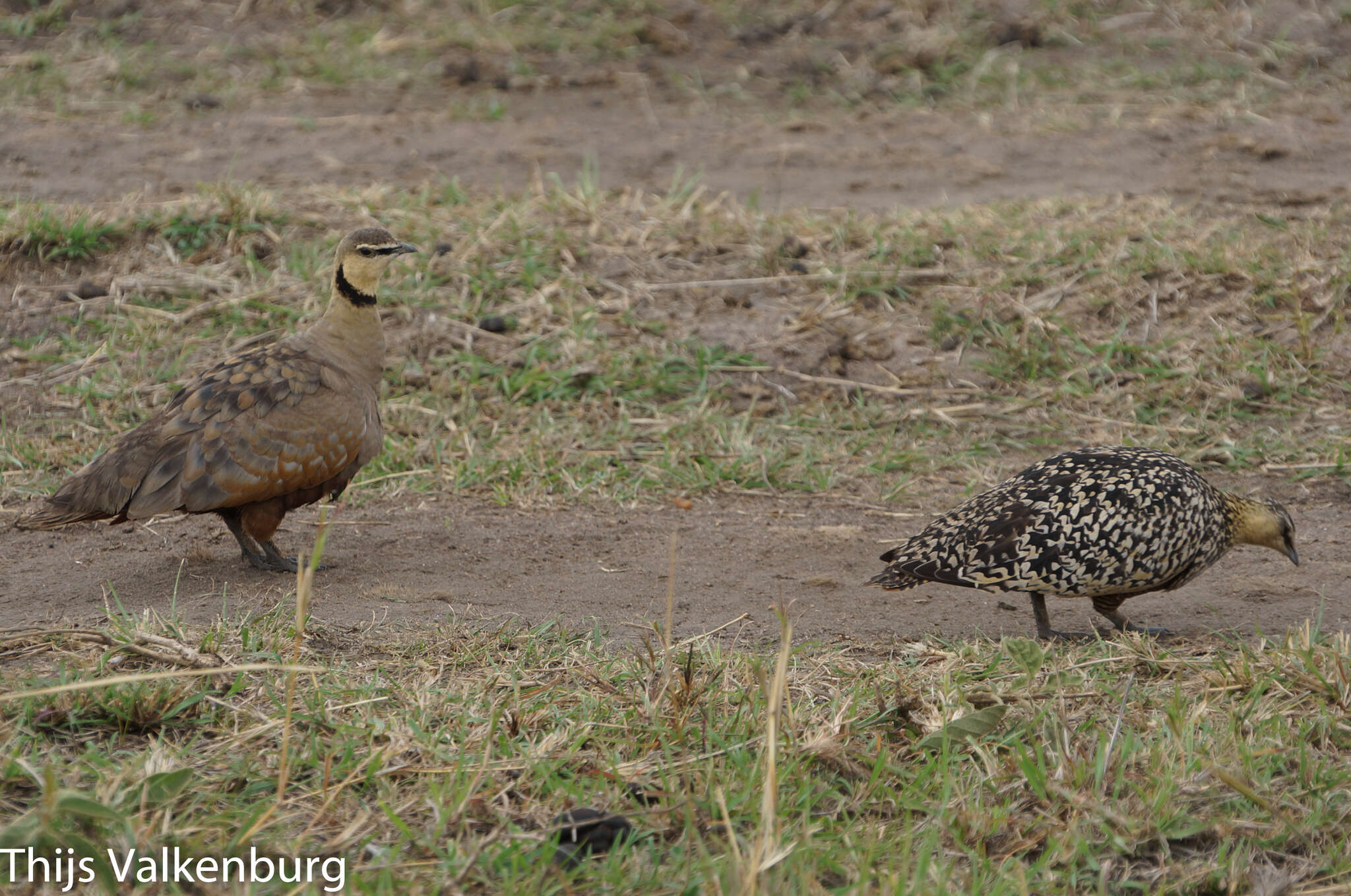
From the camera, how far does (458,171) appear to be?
357 inches

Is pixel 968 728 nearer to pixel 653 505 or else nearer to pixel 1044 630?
pixel 1044 630

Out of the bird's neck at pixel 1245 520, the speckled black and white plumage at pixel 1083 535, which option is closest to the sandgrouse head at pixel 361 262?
the speckled black and white plumage at pixel 1083 535

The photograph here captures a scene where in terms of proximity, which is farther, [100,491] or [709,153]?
[709,153]

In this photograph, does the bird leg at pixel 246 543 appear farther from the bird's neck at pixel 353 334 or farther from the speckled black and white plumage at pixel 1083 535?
the speckled black and white plumage at pixel 1083 535

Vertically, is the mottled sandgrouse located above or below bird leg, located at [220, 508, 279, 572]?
above

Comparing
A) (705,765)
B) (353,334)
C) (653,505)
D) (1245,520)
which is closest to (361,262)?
(353,334)

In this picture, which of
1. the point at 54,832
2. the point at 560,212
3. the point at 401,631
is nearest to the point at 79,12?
the point at 560,212

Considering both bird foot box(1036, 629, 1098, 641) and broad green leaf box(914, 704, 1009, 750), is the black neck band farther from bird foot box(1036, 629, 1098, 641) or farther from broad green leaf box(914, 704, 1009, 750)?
broad green leaf box(914, 704, 1009, 750)

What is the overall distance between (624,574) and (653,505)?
2.71 ft

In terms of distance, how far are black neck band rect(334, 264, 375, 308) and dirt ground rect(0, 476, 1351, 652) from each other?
944mm

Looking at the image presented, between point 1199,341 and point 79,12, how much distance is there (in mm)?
9512

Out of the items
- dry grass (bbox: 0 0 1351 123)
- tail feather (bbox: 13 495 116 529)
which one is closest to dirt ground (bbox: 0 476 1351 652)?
tail feather (bbox: 13 495 116 529)

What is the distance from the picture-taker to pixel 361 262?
18.5 feet

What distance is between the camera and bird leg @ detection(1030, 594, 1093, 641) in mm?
4781
